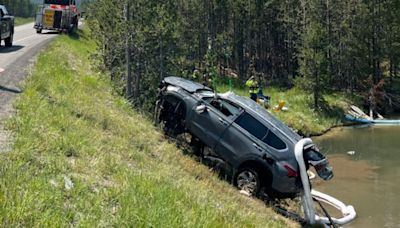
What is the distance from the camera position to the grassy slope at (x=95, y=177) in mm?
4594

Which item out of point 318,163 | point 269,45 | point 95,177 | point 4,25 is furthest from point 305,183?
point 269,45

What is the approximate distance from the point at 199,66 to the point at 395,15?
15954 mm

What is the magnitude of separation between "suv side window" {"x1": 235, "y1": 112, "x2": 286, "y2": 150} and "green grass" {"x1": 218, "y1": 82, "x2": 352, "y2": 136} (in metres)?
15.7

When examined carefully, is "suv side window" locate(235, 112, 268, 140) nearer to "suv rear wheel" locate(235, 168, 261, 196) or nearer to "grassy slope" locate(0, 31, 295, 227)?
"suv rear wheel" locate(235, 168, 261, 196)

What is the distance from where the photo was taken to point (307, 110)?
100 ft

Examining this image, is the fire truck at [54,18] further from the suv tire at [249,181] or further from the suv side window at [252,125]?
the suv tire at [249,181]

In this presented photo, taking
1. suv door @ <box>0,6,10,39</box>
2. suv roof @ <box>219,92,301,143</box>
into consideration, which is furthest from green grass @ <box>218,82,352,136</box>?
suv roof @ <box>219,92,301,143</box>

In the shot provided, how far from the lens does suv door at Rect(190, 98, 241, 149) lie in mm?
10906

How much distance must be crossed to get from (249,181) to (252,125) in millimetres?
1223

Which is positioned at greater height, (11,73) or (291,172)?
(11,73)

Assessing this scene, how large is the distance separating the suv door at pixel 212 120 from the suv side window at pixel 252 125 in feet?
0.60

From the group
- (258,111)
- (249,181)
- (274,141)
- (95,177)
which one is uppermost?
(258,111)

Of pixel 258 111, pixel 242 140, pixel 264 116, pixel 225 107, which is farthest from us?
pixel 225 107

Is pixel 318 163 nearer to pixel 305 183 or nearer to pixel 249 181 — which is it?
pixel 305 183
